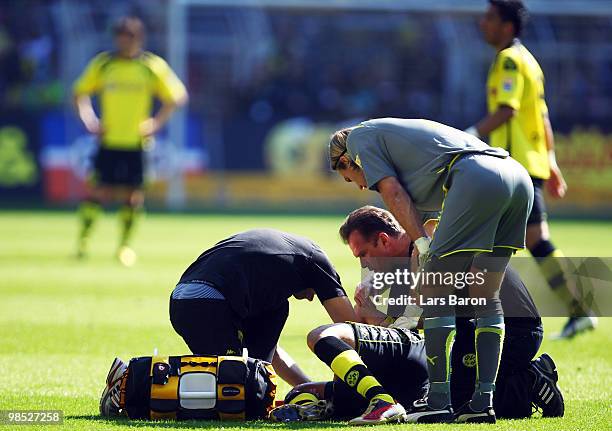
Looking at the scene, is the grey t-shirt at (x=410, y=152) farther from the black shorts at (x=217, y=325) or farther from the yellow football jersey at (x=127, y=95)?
the yellow football jersey at (x=127, y=95)

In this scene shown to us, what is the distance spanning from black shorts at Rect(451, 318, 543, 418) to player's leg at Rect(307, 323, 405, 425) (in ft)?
1.55

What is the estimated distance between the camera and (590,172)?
79.4 feet

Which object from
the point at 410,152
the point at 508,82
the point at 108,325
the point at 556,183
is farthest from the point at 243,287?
the point at 556,183

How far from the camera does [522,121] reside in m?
9.56

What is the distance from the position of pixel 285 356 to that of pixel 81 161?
1833 cm

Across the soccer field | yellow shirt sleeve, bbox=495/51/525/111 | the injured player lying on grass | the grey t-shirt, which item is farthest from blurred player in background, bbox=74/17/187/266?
the grey t-shirt

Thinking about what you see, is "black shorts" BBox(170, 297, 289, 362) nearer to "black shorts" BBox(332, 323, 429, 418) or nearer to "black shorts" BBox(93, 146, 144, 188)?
"black shorts" BBox(332, 323, 429, 418)

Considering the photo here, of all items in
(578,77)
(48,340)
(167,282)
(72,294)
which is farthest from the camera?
(578,77)

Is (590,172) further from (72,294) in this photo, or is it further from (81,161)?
(72,294)

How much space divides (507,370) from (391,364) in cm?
63

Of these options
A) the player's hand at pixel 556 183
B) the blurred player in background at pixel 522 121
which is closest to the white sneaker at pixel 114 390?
the blurred player in background at pixel 522 121

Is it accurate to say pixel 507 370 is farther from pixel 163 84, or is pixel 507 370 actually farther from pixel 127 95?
pixel 127 95

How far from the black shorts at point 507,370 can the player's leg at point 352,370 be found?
0.47 m

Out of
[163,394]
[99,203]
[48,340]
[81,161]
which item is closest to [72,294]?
[48,340]
